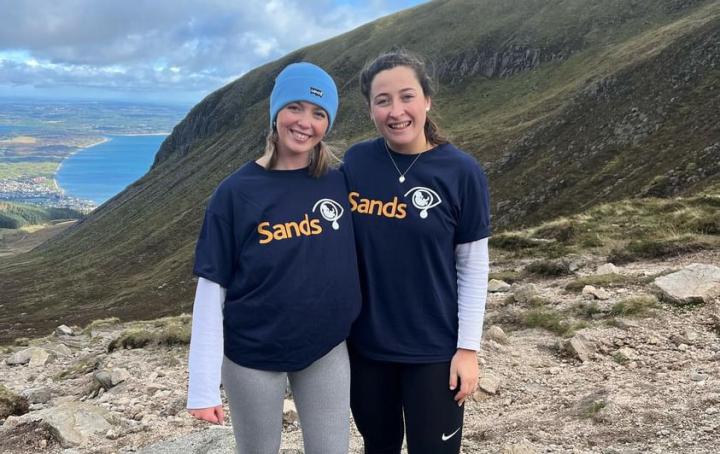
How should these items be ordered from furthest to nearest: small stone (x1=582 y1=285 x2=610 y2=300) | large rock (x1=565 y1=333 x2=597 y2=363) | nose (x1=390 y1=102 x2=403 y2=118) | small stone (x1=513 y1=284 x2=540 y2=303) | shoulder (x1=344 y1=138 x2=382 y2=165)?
small stone (x1=513 y1=284 x2=540 y2=303) → small stone (x1=582 y1=285 x2=610 y2=300) → large rock (x1=565 y1=333 x2=597 y2=363) → shoulder (x1=344 y1=138 x2=382 y2=165) → nose (x1=390 y1=102 x2=403 y2=118)

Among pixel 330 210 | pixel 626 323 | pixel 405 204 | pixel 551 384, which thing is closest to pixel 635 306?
pixel 626 323

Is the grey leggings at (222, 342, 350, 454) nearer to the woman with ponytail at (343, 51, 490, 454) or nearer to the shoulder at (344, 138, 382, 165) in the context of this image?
the woman with ponytail at (343, 51, 490, 454)

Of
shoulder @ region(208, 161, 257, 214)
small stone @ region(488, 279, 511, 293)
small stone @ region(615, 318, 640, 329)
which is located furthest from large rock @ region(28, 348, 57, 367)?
small stone @ region(615, 318, 640, 329)

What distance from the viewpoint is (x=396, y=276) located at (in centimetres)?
341

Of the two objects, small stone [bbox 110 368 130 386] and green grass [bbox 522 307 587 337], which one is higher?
green grass [bbox 522 307 587 337]

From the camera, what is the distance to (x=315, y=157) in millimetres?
3543

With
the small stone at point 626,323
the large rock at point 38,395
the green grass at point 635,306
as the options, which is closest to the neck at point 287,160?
the small stone at point 626,323

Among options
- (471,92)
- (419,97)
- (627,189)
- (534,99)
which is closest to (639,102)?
(627,189)

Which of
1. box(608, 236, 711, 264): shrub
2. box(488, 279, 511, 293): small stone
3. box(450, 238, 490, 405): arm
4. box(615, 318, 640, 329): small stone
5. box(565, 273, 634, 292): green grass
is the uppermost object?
box(450, 238, 490, 405): arm

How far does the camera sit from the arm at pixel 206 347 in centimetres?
327

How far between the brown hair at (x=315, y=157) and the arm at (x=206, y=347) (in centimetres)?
90

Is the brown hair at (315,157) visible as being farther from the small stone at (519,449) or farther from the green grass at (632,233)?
the green grass at (632,233)

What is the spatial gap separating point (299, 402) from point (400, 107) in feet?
6.88

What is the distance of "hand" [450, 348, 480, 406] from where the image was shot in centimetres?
342
